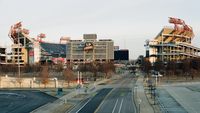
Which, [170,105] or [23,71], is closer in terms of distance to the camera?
[170,105]

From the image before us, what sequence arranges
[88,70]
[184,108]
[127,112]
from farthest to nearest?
[88,70]
[184,108]
[127,112]

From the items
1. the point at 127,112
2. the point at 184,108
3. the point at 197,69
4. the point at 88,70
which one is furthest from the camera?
the point at 88,70

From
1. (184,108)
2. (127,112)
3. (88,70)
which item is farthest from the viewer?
(88,70)

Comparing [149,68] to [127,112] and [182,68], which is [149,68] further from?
[127,112]

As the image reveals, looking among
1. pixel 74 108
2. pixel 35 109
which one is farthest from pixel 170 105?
pixel 35 109

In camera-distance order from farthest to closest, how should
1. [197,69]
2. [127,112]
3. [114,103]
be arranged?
[197,69] → [114,103] → [127,112]

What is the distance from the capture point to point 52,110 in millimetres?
50375

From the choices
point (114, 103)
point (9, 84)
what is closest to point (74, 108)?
point (114, 103)

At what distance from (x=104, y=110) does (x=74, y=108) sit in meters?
5.06

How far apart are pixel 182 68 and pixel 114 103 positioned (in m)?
98.6

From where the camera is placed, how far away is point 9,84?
109 meters

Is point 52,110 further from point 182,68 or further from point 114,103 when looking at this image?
point 182,68

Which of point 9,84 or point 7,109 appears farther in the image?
point 9,84

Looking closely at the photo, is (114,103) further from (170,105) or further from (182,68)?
(182,68)
